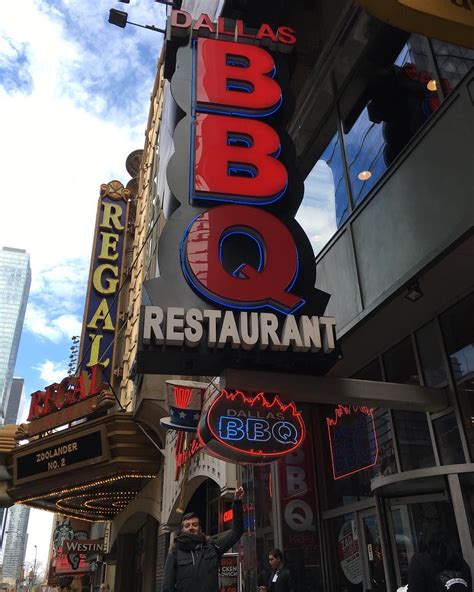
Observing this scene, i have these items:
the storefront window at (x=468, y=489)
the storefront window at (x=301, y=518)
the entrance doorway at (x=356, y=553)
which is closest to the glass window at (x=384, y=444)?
the entrance doorway at (x=356, y=553)

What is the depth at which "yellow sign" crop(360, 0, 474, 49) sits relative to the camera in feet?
16.4

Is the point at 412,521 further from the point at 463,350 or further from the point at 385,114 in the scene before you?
the point at 385,114

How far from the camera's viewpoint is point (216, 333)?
643 centimetres

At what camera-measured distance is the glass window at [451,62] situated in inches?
275

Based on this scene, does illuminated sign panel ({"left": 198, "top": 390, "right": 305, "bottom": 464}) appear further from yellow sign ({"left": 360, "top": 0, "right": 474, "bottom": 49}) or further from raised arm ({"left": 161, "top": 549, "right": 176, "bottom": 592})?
yellow sign ({"left": 360, "top": 0, "right": 474, "bottom": 49})

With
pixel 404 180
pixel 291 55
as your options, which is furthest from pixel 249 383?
pixel 291 55

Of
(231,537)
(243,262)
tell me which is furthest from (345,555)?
(243,262)

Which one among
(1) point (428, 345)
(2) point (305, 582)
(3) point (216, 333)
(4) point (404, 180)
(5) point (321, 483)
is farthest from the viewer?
(5) point (321, 483)

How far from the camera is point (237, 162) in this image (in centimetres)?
875

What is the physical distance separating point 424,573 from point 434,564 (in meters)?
0.12

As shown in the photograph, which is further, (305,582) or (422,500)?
(305,582)

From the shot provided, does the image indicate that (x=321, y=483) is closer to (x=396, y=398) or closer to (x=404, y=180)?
(x=396, y=398)

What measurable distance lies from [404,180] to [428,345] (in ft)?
7.91

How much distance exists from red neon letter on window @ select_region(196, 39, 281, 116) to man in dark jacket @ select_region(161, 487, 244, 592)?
697cm
